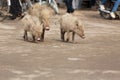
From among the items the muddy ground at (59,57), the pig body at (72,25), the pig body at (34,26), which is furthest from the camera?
the pig body at (72,25)

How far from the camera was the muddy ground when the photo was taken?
25.1 ft

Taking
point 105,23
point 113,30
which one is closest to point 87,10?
point 105,23

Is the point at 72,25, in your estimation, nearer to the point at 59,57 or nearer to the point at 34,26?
the point at 34,26

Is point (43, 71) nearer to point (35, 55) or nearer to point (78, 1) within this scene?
point (35, 55)

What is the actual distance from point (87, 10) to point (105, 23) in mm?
5154

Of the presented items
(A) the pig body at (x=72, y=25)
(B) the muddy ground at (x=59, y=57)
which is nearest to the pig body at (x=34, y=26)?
(B) the muddy ground at (x=59, y=57)

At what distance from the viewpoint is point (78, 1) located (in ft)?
71.8

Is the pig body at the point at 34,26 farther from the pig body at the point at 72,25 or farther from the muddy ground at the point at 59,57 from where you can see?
the pig body at the point at 72,25

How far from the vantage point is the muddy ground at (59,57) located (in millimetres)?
7641

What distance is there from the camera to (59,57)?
362 inches

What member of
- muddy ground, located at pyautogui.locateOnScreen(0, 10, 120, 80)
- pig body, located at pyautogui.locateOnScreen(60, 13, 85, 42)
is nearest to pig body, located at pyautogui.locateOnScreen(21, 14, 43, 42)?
muddy ground, located at pyautogui.locateOnScreen(0, 10, 120, 80)

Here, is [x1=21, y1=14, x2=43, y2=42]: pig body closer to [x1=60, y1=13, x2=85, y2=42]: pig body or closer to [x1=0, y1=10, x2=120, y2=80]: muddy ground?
[x1=0, y1=10, x2=120, y2=80]: muddy ground

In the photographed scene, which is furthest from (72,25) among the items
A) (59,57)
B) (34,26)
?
(59,57)

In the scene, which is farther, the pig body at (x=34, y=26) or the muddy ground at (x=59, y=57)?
the pig body at (x=34, y=26)
